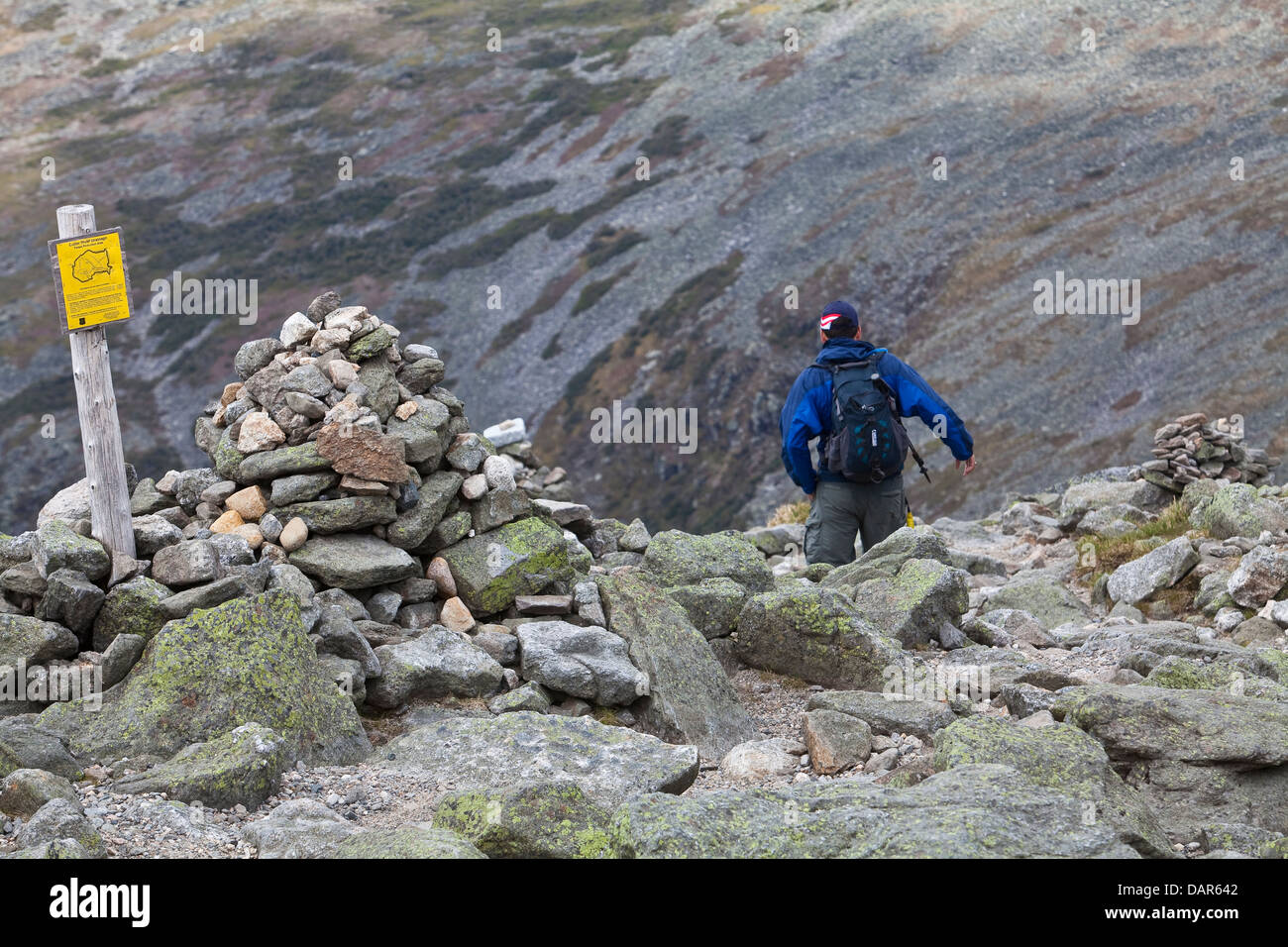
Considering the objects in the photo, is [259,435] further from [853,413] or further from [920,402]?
[920,402]

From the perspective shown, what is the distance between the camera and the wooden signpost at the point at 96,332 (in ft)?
29.4

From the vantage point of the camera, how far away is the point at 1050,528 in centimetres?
1794

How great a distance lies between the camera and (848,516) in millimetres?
12727

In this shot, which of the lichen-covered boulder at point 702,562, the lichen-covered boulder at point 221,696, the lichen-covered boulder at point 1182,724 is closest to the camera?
the lichen-covered boulder at point 1182,724

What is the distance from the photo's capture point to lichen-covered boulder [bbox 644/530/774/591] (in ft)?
37.6

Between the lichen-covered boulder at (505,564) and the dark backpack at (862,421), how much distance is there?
2.89m

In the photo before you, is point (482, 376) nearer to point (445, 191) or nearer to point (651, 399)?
point (651, 399)

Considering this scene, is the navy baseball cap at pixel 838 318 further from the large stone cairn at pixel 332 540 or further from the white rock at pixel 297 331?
the white rock at pixel 297 331

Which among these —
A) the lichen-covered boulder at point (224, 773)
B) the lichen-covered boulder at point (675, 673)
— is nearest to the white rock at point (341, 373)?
the lichen-covered boulder at point (675, 673)

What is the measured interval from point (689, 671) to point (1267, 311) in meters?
34.0

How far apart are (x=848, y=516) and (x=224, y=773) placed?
24.5 feet

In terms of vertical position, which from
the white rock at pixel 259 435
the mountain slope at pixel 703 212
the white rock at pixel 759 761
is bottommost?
the white rock at pixel 759 761

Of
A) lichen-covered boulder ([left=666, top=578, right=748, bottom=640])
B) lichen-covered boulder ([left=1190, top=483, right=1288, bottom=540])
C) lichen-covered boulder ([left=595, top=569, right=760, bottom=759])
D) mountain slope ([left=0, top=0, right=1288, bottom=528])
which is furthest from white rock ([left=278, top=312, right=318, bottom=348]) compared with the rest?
mountain slope ([left=0, top=0, right=1288, bottom=528])

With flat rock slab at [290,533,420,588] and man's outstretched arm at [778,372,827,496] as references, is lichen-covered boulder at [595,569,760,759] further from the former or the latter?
man's outstretched arm at [778,372,827,496]
